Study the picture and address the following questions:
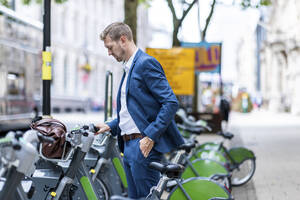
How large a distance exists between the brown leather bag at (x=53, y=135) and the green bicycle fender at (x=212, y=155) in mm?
3290

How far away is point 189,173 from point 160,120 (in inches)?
99.0

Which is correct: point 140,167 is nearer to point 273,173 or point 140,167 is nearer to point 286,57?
point 273,173

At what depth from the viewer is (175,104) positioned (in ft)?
11.4

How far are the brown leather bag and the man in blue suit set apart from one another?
0.44m

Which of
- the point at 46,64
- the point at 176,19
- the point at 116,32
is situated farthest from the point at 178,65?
the point at 116,32

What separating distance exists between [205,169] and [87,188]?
1985mm

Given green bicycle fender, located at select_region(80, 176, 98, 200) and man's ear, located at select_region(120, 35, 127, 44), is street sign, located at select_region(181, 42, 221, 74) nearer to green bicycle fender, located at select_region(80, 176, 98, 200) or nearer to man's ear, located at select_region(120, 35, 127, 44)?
green bicycle fender, located at select_region(80, 176, 98, 200)

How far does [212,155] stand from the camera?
676 cm

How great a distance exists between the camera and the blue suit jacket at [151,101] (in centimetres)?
342

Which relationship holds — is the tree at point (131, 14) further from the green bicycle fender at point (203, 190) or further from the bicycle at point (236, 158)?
the green bicycle fender at point (203, 190)

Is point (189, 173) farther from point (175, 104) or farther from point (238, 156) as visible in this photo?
point (175, 104)

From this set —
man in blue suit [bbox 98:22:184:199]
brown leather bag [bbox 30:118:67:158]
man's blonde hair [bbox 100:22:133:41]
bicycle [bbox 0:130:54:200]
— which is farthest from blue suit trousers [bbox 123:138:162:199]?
bicycle [bbox 0:130:54:200]

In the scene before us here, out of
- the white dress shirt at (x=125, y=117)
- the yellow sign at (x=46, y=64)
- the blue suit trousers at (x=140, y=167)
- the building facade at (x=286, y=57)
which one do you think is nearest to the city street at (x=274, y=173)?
the yellow sign at (x=46, y=64)

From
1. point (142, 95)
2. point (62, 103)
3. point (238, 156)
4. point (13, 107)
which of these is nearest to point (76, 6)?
point (62, 103)
